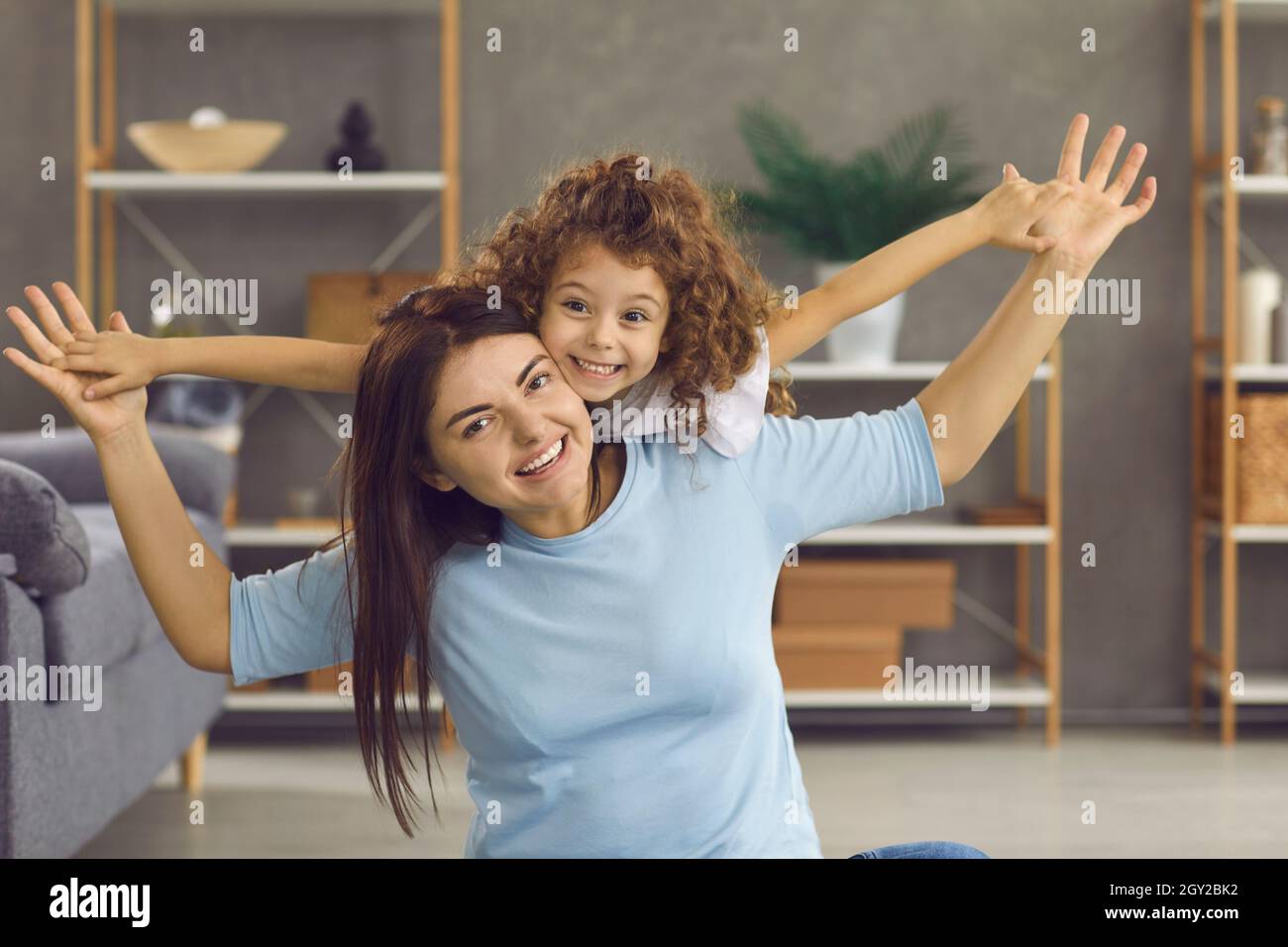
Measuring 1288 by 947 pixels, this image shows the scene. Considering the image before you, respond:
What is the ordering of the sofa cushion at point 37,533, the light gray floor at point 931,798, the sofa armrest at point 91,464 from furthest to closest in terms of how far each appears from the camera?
the sofa armrest at point 91,464 → the light gray floor at point 931,798 → the sofa cushion at point 37,533

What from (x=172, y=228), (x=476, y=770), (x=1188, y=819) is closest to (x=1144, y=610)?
(x=1188, y=819)

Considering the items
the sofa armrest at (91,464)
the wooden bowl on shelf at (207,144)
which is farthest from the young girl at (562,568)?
the wooden bowl on shelf at (207,144)

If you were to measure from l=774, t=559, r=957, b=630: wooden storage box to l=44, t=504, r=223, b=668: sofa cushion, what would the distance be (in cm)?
147

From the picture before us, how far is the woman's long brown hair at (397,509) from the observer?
977mm

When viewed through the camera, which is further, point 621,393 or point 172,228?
point 172,228

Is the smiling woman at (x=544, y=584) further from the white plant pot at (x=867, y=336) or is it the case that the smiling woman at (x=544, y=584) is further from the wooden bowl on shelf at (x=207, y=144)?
the wooden bowl on shelf at (x=207, y=144)

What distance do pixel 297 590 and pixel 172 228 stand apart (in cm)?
267

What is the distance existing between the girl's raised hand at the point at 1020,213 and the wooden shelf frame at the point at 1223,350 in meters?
2.31

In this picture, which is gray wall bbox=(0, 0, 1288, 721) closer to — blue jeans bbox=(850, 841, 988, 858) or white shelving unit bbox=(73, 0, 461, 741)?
white shelving unit bbox=(73, 0, 461, 741)

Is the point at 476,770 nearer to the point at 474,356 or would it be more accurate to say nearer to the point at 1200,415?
the point at 474,356

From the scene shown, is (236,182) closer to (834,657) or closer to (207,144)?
(207,144)

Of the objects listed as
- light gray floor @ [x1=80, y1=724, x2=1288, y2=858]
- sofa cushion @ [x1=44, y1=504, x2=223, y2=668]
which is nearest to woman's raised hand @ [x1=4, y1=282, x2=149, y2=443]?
sofa cushion @ [x1=44, y1=504, x2=223, y2=668]

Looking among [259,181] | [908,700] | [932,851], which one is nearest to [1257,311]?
[908,700]
